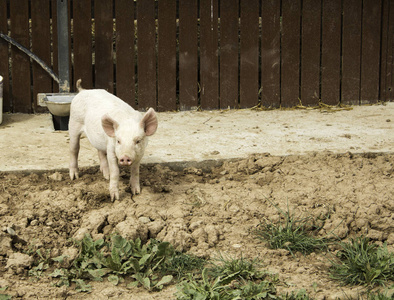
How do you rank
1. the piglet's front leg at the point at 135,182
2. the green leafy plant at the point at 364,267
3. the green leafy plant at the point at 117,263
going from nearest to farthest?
the green leafy plant at the point at 364,267 → the green leafy plant at the point at 117,263 → the piglet's front leg at the point at 135,182

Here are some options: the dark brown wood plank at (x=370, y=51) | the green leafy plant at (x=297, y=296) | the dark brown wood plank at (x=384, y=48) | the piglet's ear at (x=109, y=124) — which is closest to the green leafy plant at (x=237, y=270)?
the green leafy plant at (x=297, y=296)

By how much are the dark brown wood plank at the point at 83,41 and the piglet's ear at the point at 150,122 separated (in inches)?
130

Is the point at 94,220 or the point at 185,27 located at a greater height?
the point at 185,27

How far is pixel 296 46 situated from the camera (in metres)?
7.91

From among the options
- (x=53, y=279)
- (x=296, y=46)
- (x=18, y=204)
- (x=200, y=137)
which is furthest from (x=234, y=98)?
(x=53, y=279)

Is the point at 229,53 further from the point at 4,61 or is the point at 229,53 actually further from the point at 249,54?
the point at 4,61

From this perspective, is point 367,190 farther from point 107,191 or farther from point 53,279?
point 53,279

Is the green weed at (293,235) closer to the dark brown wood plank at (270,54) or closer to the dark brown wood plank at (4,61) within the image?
the dark brown wood plank at (270,54)

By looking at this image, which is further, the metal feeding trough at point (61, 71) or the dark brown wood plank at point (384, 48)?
the dark brown wood plank at point (384, 48)

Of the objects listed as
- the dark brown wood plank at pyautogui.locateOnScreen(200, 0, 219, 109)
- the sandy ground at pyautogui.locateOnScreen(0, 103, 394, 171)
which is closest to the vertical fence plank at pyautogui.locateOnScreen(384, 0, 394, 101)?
the sandy ground at pyautogui.locateOnScreen(0, 103, 394, 171)

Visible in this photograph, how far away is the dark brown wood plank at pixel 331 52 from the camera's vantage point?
791cm

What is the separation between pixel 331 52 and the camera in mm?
7984

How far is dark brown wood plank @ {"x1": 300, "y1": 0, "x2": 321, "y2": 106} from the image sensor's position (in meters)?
7.88

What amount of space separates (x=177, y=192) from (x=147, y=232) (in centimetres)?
73
